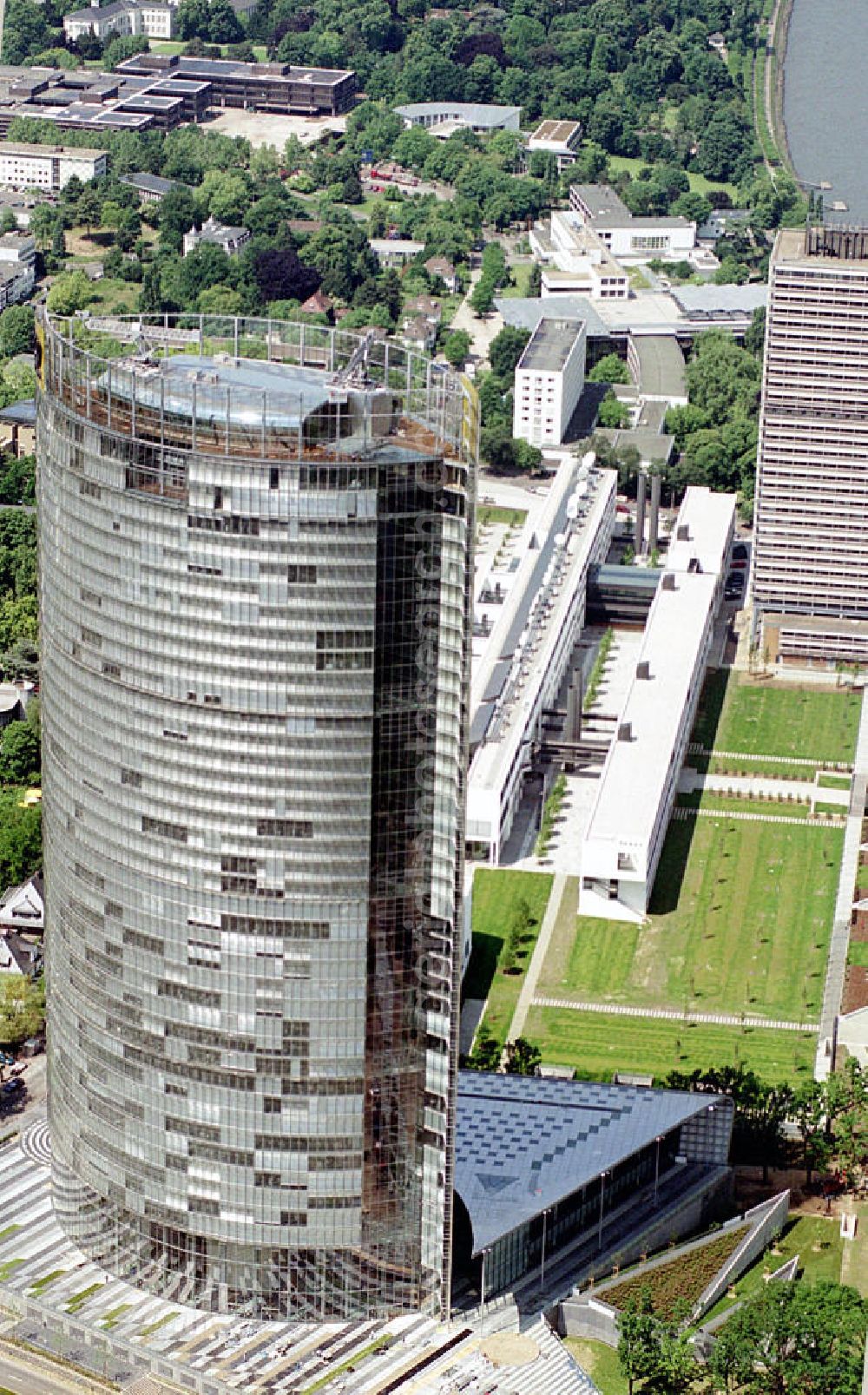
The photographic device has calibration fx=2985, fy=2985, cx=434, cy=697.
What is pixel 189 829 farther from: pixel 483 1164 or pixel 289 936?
pixel 483 1164

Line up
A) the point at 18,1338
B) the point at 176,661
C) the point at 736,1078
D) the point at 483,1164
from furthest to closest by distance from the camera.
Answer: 1. the point at 736,1078
2. the point at 483,1164
3. the point at 18,1338
4. the point at 176,661

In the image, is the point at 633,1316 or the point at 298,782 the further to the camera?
the point at 633,1316

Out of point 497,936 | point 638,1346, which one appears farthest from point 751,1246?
point 497,936

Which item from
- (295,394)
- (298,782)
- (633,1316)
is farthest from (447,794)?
(633,1316)

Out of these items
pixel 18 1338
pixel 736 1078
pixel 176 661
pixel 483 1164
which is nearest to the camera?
pixel 176 661

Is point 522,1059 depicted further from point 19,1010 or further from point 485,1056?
point 19,1010

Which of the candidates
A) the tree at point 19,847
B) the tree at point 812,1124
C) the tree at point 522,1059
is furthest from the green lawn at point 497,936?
the tree at point 19,847

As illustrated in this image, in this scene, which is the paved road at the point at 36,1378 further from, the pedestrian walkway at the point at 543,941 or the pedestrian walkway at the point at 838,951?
the pedestrian walkway at the point at 838,951
